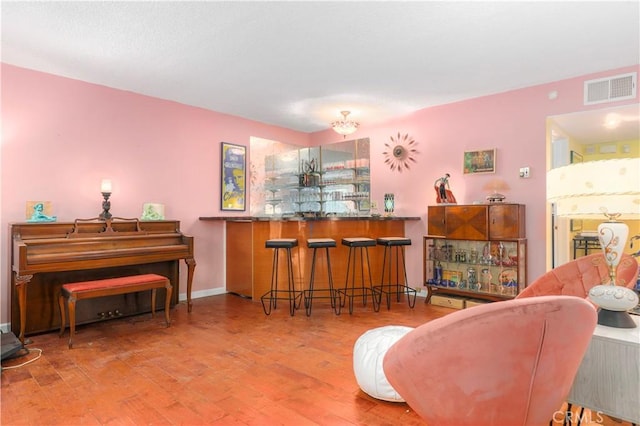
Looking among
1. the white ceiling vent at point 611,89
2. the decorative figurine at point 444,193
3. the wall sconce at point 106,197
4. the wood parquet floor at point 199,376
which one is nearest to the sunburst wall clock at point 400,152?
the decorative figurine at point 444,193

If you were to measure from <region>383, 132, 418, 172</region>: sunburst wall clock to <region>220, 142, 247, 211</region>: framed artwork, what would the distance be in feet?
7.36

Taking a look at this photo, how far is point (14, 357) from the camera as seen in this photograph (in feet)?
9.48

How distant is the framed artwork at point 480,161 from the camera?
4.53 m

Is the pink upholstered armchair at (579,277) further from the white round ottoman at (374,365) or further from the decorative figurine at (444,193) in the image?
the decorative figurine at (444,193)

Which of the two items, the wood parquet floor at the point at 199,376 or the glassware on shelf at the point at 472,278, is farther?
the glassware on shelf at the point at 472,278

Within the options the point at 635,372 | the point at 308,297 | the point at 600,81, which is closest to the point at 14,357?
the point at 308,297

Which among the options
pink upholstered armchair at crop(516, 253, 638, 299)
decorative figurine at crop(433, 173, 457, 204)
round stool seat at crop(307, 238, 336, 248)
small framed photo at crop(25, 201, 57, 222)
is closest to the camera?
pink upholstered armchair at crop(516, 253, 638, 299)

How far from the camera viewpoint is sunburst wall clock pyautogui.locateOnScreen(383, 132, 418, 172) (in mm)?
5293

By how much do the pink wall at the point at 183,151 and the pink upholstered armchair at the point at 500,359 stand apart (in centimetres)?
341

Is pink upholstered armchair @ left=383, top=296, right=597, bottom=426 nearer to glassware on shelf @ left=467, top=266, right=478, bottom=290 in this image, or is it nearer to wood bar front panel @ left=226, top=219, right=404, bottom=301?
wood bar front panel @ left=226, top=219, right=404, bottom=301

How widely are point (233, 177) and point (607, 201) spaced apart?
15.5ft

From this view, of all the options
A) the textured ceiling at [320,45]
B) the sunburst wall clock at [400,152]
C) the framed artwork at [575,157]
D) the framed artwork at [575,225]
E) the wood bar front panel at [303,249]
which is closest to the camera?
the textured ceiling at [320,45]

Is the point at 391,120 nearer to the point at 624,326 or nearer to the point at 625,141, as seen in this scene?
the point at 625,141

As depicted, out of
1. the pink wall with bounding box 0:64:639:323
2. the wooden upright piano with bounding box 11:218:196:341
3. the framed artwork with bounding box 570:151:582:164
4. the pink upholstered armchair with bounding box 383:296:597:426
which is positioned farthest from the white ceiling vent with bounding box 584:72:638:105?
the wooden upright piano with bounding box 11:218:196:341
